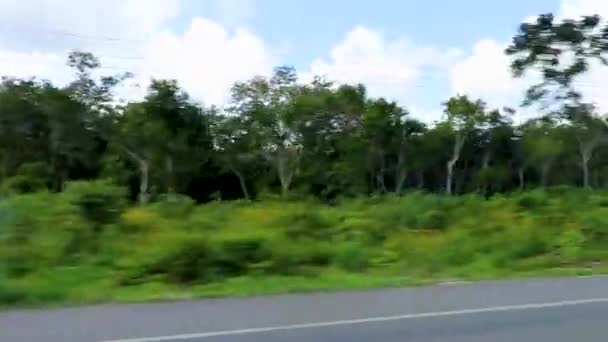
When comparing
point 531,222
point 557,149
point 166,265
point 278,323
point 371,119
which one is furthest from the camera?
point 371,119

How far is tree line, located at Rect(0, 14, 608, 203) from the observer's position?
45562mm

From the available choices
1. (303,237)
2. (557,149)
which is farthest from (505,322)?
(557,149)

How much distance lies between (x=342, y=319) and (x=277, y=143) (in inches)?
1720

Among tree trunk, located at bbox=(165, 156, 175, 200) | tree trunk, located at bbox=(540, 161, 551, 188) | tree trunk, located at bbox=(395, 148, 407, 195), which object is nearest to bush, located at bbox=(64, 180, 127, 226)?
tree trunk, located at bbox=(165, 156, 175, 200)

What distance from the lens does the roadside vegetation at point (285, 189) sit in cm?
1496

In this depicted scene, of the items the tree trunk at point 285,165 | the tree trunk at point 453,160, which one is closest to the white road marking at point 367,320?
the tree trunk at point 285,165

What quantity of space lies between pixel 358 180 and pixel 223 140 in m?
8.17

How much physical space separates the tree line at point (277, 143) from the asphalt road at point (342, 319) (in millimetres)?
24553

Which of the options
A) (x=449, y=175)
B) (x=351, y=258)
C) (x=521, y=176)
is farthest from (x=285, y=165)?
(x=351, y=258)

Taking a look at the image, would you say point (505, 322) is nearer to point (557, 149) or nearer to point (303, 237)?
point (303, 237)

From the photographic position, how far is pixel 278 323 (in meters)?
9.85

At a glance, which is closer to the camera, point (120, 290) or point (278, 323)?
point (278, 323)

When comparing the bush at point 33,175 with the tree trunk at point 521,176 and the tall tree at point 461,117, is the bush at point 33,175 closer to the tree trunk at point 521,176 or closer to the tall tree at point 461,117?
the tall tree at point 461,117

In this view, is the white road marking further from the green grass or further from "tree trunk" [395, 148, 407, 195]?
"tree trunk" [395, 148, 407, 195]
